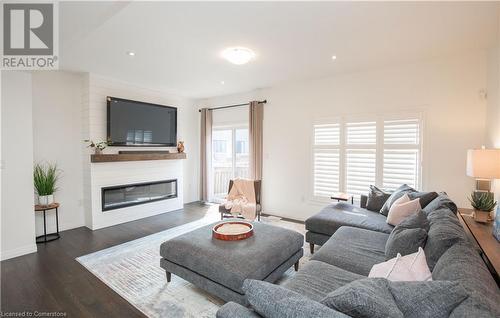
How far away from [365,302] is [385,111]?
367 centimetres

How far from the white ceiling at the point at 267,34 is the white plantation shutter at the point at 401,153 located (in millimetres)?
1002

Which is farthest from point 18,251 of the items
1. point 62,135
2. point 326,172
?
point 326,172

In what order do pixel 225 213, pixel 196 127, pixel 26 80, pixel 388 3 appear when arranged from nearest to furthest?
pixel 388 3, pixel 26 80, pixel 225 213, pixel 196 127

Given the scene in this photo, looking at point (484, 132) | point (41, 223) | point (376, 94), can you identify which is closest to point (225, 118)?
point (376, 94)

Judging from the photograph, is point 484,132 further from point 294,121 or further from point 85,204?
point 85,204

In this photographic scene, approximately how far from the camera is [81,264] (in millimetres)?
2891

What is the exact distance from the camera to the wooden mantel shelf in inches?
163

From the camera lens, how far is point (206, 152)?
6043 millimetres

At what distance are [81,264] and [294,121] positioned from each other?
160 inches

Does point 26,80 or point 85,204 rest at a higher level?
point 26,80

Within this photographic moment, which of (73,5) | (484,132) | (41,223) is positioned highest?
(73,5)

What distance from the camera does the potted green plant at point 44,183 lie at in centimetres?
361

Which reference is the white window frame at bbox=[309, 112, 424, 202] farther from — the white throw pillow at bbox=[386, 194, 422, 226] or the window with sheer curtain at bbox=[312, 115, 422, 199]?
the white throw pillow at bbox=[386, 194, 422, 226]

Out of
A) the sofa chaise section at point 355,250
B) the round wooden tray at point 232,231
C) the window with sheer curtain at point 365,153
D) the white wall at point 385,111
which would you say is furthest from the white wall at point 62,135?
the window with sheer curtain at point 365,153
